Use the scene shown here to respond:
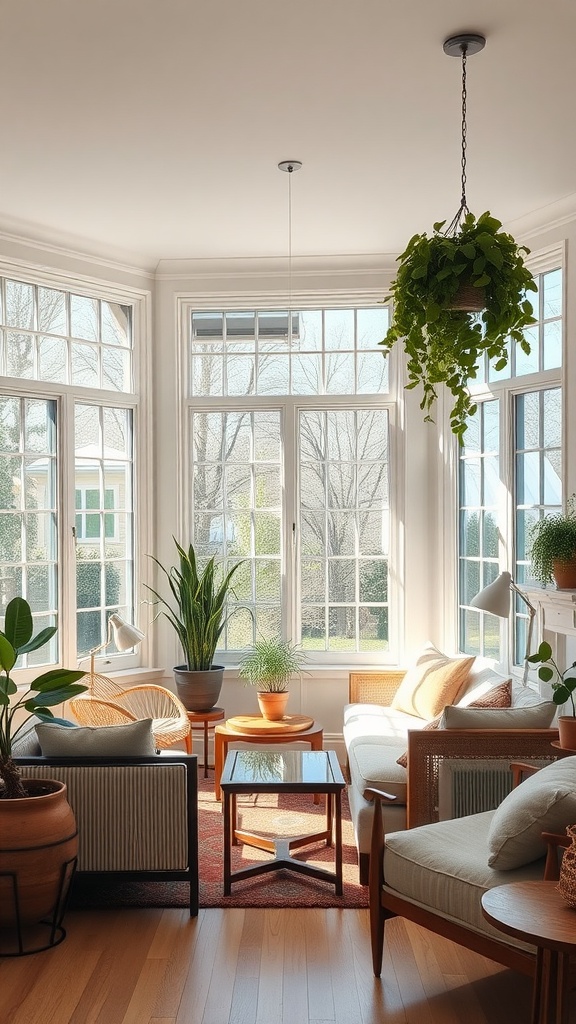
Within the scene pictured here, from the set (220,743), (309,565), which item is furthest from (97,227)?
(220,743)

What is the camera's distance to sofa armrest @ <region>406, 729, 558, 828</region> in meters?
4.10

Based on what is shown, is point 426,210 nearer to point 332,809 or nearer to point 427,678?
point 427,678

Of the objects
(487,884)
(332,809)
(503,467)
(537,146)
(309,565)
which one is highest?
(537,146)

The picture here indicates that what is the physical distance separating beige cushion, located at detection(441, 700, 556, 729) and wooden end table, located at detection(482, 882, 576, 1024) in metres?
1.47

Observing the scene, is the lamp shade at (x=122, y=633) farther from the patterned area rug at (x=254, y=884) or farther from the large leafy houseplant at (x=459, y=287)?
the large leafy houseplant at (x=459, y=287)

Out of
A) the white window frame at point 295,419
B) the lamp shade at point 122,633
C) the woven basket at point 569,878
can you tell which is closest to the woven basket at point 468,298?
the woven basket at point 569,878

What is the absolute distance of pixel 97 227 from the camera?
5855 millimetres

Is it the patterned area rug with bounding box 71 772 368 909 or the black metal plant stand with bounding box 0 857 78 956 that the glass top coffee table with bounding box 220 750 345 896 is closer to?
the patterned area rug with bounding box 71 772 368 909

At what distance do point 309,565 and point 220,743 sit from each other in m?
1.51

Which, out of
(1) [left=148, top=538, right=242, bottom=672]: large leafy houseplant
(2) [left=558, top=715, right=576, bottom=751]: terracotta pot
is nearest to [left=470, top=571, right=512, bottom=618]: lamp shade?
(2) [left=558, top=715, right=576, bottom=751]: terracotta pot

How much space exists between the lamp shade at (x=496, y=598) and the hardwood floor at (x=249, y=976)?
1.57 m

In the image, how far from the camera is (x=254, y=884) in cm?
430

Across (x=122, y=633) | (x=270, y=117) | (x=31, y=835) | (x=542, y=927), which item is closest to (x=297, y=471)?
(x=122, y=633)

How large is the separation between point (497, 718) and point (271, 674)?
6.20 ft
